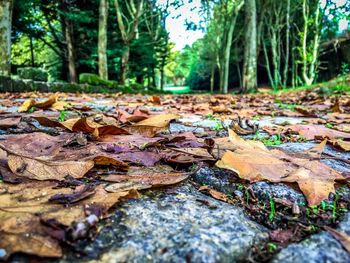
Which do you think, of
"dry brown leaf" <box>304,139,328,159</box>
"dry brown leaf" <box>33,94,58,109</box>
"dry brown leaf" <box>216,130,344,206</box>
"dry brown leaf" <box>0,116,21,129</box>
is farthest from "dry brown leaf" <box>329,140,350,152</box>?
"dry brown leaf" <box>33,94,58,109</box>

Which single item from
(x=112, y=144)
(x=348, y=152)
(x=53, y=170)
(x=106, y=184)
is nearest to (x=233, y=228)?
(x=106, y=184)

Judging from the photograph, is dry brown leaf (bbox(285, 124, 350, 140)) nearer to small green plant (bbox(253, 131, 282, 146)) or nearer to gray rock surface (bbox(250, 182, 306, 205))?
small green plant (bbox(253, 131, 282, 146))

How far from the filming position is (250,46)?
10.2 m

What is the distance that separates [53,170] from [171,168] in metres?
0.33

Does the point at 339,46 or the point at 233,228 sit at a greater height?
the point at 339,46

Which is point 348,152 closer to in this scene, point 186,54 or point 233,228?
point 233,228

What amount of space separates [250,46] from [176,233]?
408 inches

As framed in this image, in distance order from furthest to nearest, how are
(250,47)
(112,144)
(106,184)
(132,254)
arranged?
1. (250,47)
2. (112,144)
3. (106,184)
4. (132,254)

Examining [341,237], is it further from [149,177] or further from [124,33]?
[124,33]

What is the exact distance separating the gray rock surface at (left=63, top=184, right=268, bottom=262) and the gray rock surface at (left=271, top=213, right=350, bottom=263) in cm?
6

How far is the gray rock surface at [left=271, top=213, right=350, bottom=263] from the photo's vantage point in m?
0.51

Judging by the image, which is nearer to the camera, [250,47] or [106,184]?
[106,184]

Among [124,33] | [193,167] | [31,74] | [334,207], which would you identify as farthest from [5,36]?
[334,207]

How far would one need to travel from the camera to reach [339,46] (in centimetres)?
1719
